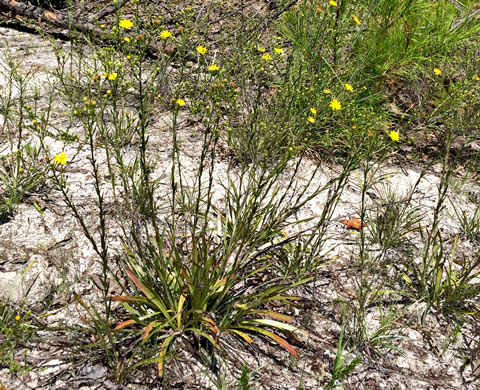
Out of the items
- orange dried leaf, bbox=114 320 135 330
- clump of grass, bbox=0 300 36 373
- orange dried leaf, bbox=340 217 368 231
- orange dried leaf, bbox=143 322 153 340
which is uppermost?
orange dried leaf, bbox=340 217 368 231

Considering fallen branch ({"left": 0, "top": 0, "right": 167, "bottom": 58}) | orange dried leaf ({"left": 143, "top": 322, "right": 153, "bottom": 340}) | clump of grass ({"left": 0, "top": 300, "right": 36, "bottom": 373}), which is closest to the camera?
clump of grass ({"left": 0, "top": 300, "right": 36, "bottom": 373})

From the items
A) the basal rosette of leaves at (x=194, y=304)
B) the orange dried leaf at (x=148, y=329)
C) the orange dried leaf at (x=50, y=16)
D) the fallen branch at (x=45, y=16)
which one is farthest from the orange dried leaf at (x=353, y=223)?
the orange dried leaf at (x=50, y=16)

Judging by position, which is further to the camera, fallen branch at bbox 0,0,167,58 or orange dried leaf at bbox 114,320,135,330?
fallen branch at bbox 0,0,167,58

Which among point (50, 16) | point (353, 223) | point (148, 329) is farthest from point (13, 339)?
point (50, 16)

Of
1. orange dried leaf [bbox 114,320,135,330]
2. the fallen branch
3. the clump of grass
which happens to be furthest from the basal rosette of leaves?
the fallen branch

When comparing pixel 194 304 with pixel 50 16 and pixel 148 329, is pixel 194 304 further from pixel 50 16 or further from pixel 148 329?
pixel 50 16

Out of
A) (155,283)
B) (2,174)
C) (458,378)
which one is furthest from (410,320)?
(2,174)

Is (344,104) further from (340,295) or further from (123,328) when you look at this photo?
(123,328)

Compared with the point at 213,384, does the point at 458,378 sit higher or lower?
higher

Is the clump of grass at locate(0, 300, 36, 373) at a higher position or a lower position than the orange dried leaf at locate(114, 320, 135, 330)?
lower

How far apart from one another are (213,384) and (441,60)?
3204mm

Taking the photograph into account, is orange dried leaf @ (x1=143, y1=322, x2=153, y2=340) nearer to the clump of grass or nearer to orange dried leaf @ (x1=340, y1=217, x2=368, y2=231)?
the clump of grass

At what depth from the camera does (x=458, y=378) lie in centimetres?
178

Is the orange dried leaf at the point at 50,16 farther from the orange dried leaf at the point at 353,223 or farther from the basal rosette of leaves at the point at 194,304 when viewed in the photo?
the orange dried leaf at the point at 353,223
